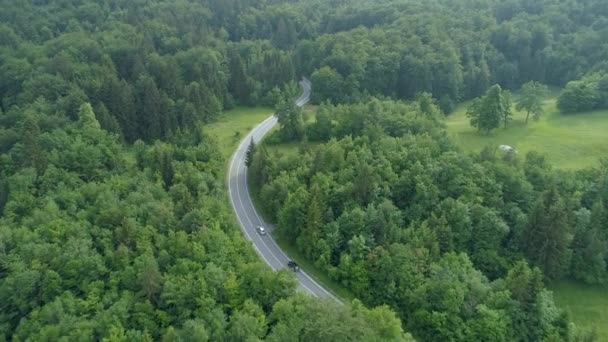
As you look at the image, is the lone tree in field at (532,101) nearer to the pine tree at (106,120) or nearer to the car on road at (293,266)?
the car on road at (293,266)

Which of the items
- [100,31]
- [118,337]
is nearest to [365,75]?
[100,31]

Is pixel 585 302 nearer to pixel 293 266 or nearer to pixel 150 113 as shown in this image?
pixel 293 266

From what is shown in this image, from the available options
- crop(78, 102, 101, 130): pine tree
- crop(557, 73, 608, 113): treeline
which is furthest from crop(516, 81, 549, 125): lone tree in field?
crop(78, 102, 101, 130): pine tree

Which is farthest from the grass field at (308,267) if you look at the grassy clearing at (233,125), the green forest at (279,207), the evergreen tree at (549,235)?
the evergreen tree at (549,235)

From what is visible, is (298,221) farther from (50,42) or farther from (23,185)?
(50,42)

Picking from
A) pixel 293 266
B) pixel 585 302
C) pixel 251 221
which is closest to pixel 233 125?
pixel 251 221
